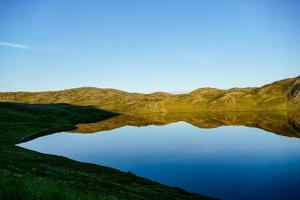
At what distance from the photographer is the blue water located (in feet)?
170

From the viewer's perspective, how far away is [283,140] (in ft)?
344

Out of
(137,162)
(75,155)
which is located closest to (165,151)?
(137,162)

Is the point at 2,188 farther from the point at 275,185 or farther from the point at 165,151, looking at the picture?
the point at 165,151

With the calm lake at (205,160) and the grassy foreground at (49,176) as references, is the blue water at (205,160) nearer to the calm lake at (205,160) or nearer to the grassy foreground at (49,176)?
the calm lake at (205,160)

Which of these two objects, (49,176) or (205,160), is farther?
(205,160)

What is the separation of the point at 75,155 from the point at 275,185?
168ft

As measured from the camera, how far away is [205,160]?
75062mm

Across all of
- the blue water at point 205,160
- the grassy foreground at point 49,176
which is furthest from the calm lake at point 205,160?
the grassy foreground at point 49,176

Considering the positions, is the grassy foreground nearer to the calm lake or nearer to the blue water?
the calm lake

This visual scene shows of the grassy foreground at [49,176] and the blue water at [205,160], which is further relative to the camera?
the blue water at [205,160]

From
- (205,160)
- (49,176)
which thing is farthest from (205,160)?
(49,176)

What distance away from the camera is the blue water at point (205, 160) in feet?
170

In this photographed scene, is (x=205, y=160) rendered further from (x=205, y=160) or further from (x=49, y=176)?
(x=49, y=176)

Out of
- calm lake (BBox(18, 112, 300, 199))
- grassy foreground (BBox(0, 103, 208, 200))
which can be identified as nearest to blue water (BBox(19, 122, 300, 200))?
calm lake (BBox(18, 112, 300, 199))
